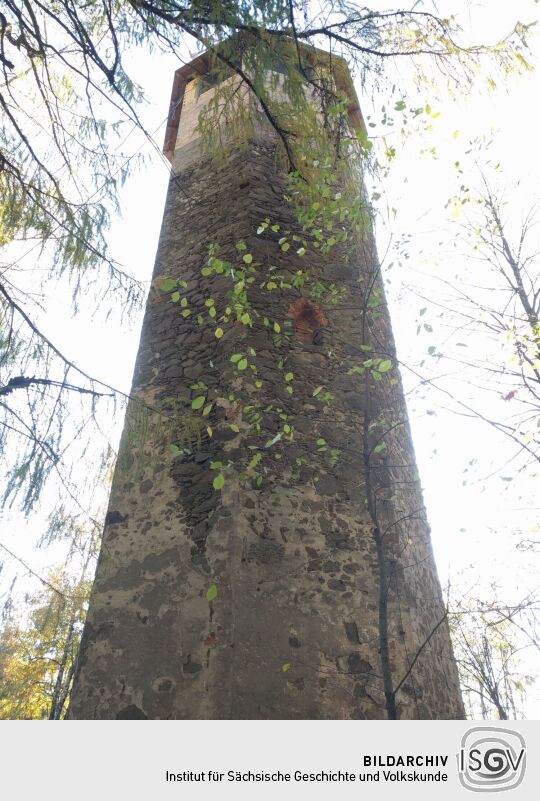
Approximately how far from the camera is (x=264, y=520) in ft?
12.1

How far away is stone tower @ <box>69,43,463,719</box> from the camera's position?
323cm

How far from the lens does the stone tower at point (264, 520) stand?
3232 millimetres
